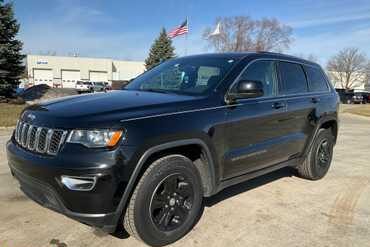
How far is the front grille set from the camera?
9.66 ft

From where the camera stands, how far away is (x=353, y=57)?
268 ft

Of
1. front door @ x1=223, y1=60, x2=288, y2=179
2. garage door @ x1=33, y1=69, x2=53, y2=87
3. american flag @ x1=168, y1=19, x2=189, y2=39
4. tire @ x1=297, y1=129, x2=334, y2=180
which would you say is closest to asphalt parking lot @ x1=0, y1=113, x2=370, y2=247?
tire @ x1=297, y1=129, x2=334, y2=180

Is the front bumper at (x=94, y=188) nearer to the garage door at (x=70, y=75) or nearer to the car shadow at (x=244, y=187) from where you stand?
the car shadow at (x=244, y=187)

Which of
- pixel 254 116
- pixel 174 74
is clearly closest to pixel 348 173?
pixel 254 116

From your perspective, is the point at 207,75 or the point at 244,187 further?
the point at 244,187

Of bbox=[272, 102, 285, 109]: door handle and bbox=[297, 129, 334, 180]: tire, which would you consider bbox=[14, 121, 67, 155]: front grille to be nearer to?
bbox=[272, 102, 285, 109]: door handle

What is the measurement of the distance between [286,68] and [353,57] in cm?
8638

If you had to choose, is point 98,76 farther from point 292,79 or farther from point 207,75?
point 207,75

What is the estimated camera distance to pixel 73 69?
68.6 metres

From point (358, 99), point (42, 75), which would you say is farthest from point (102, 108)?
point (42, 75)

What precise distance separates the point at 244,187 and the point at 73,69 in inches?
2681

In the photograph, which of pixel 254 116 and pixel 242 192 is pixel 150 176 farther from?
pixel 242 192

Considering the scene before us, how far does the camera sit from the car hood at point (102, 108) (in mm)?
2959

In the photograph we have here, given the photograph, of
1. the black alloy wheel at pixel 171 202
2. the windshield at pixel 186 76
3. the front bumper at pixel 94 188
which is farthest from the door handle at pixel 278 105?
the front bumper at pixel 94 188
